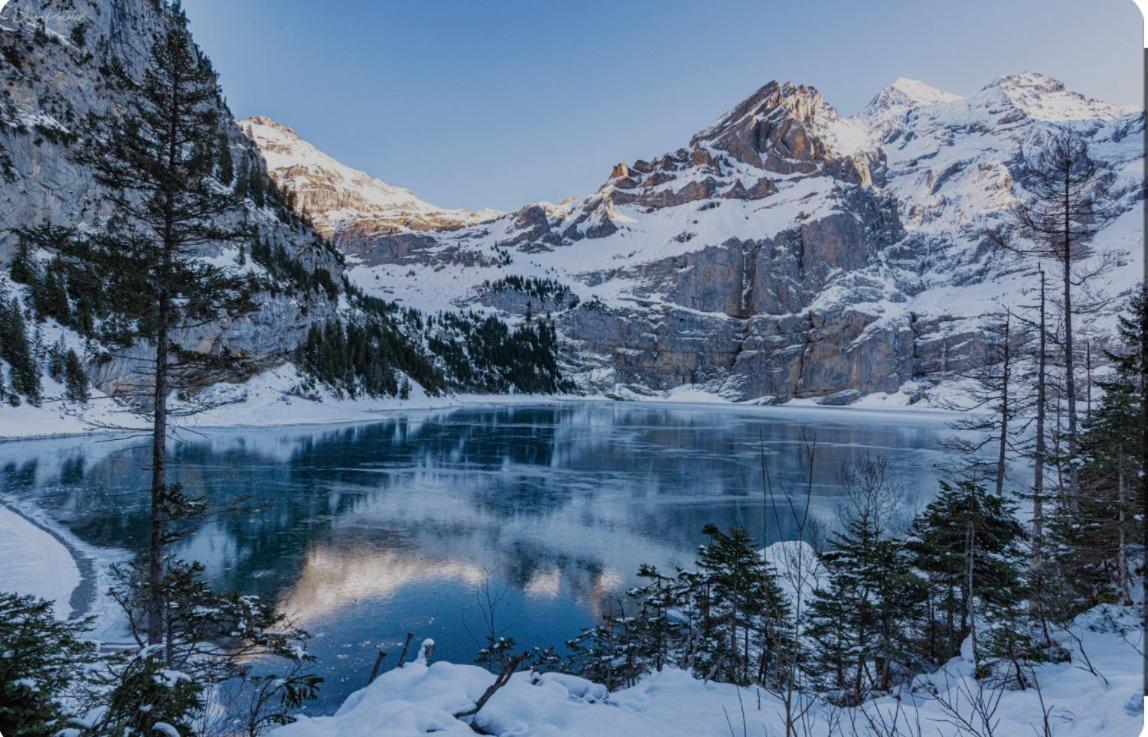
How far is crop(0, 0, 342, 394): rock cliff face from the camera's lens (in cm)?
4409

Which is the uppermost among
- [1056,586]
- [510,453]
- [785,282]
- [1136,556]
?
[785,282]

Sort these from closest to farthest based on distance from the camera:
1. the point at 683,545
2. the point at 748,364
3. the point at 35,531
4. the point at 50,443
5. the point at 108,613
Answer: the point at 108,613, the point at 35,531, the point at 683,545, the point at 50,443, the point at 748,364

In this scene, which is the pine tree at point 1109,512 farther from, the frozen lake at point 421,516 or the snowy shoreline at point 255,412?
the snowy shoreline at point 255,412

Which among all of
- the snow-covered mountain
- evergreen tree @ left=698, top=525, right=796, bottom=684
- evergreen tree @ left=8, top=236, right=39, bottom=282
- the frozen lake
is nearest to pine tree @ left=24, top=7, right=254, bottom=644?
the frozen lake

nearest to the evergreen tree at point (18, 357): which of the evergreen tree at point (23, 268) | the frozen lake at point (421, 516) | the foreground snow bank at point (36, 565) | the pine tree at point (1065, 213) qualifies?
the evergreen tree at point (23, 268)

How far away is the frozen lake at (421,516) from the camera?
37.9 feet

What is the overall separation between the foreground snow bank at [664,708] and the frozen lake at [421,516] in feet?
6.72

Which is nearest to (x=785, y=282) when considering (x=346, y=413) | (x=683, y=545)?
(x=346, y=413)

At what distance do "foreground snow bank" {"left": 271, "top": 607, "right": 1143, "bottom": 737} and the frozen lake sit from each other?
6.72 ft

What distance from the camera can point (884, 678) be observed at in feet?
27.7

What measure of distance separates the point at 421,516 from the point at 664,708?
1629 centimetres

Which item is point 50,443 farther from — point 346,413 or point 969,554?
point 969,554

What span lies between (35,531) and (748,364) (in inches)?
6588

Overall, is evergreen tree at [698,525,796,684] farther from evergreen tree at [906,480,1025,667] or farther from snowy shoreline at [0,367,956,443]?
snowy shoreline at [0,367,956,443]
